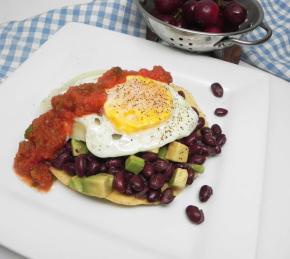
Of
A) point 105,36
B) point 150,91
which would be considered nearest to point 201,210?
point 150,91

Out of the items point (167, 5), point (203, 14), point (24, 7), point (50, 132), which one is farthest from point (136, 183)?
point (24, 7)

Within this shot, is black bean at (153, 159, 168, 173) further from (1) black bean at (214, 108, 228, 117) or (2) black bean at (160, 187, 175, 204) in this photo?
(1) black bean at (214, 108, 228, 117)

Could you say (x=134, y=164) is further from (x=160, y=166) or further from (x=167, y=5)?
(x=167, y=5)

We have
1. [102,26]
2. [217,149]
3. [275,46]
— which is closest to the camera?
[217,149]

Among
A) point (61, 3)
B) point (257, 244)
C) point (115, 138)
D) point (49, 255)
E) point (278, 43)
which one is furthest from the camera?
point (61, 3)

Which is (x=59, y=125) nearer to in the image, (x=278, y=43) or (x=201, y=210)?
(x=201, y=210)

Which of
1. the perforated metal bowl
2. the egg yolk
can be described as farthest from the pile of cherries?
the egg yolk
